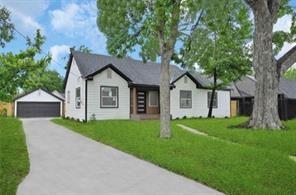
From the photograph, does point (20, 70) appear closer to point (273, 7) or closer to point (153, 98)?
point (273, 7)

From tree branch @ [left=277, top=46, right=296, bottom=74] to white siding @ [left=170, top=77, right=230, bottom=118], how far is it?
36.5ft

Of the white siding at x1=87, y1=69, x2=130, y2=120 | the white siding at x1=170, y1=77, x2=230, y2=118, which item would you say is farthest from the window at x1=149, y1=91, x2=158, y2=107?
the white siding at x1=87, y1=69, x2=130, y2=120

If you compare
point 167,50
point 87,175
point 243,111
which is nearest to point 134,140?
point 167,50

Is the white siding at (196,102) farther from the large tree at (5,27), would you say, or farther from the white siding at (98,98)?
the large tree at (5,27)

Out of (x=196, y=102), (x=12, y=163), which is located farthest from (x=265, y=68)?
(x=196, y=102)

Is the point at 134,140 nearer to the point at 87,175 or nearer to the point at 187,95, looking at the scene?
the point at 87,175

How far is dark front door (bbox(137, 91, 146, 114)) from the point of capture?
27797mm

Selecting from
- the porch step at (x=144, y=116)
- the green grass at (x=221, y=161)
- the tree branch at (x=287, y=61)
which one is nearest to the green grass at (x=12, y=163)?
the green grass at (x=221, y=161)

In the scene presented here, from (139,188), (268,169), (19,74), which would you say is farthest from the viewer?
(268,169)

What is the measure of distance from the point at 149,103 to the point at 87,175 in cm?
2027

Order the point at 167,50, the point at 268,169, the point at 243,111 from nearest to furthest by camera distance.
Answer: the point at 268,169 < the point at 167,50 < the point at 243,111

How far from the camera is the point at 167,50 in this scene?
14.7m

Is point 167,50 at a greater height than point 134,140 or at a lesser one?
greater

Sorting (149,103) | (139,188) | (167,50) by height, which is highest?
(167,50)
